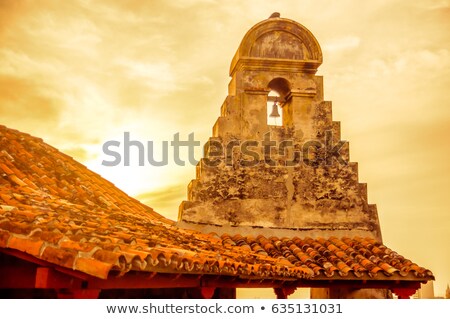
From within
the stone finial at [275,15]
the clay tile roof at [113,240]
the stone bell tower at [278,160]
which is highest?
the stone finial at [275,15]

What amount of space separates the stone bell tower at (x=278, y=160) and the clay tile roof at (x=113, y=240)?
430mm

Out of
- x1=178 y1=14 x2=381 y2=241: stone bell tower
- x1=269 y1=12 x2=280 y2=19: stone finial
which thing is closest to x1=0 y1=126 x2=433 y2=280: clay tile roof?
x1=178 y1=14 x2=381 y2=241: stone bell tower

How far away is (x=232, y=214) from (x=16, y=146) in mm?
3746

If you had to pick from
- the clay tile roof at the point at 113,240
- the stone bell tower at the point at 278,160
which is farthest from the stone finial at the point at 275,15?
the clay tile roof at the point at 113,240

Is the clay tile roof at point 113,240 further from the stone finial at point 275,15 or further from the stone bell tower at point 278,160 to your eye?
the stone finial at point 275,15

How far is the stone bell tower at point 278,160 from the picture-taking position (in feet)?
30.7

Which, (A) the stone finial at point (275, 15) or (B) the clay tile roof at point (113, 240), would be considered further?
(A) the stone finial at point (275, 15)

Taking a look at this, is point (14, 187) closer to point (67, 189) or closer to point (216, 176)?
point (67, 189)

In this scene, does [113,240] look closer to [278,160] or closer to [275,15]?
[278,160]

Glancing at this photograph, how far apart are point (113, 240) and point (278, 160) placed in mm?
5153

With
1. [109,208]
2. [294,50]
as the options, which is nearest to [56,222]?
[109,208]

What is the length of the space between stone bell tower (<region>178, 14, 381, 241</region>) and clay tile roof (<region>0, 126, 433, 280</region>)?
0.43 metres

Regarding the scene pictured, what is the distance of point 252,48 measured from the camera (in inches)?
404
